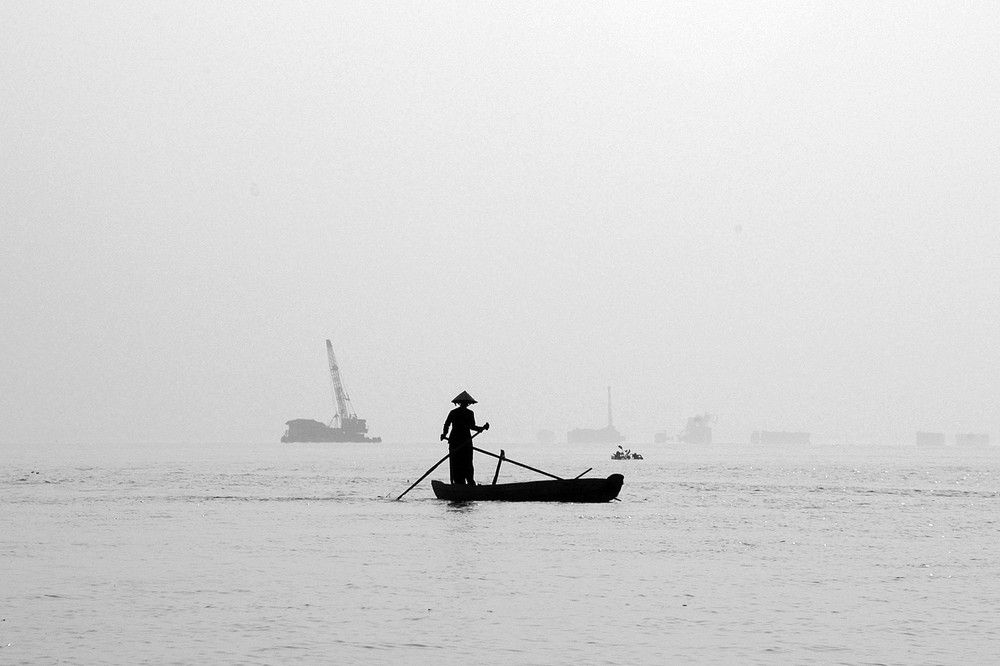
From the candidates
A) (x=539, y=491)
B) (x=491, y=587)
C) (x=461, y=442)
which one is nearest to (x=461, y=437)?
(x=461, y=442)

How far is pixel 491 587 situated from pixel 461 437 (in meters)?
21.1

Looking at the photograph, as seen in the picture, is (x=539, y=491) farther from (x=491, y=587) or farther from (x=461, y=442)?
(x=491, y=587)

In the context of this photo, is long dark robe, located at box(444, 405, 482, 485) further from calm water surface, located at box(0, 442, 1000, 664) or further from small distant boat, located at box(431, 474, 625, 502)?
calm water surface, located at box(0, 442, 1000, 664)

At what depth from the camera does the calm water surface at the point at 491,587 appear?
585 inches

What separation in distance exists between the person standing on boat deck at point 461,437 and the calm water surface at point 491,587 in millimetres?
2830

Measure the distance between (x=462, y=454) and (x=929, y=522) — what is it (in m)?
15.6

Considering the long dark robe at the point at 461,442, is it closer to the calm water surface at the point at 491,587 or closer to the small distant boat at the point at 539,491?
the small distant boat at the point at 539,491

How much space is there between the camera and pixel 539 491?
41938 mm

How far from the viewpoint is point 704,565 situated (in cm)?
2431

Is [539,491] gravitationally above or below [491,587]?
above

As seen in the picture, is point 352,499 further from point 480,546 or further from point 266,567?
point 266,567

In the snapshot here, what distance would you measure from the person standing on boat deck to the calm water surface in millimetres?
2830

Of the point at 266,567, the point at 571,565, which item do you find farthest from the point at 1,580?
the point at 571,565

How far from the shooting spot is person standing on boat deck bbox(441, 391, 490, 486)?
41.5 metres
